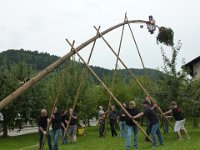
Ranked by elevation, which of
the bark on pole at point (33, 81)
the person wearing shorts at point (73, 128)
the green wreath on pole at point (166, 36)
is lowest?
the person wearing shorts at point (73, 128)

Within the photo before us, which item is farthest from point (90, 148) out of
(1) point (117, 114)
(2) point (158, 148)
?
(1) point (117, 114)

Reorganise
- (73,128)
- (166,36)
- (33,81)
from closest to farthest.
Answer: (33,81)
(166,36)
(73,128)

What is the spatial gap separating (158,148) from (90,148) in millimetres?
4407

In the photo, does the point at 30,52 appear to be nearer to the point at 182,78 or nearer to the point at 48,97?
the point at 48,97

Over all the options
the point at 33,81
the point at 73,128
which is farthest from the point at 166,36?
the point at 33,81

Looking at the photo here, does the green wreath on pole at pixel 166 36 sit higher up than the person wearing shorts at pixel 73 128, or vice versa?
the green wreath on pole at pixel 166 36

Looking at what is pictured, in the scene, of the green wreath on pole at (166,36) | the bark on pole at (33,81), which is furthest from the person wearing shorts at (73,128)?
the bark on pole at (33,81)

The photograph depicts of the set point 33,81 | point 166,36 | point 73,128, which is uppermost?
point 166,36

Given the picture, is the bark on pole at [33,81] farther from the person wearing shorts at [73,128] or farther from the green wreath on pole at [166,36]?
the person wearing shorts at [73,128]

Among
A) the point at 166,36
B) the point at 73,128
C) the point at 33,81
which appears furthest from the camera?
the point at 73,128

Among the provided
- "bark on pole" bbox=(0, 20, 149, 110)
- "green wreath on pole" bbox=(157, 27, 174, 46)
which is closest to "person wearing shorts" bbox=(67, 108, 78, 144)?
"green wreath on pole" bbox=(157, 27, 174, 46)

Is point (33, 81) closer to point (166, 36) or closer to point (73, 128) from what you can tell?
point (166, 36)

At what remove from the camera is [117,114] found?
2802 cm

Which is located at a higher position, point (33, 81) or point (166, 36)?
point (166, 36)
